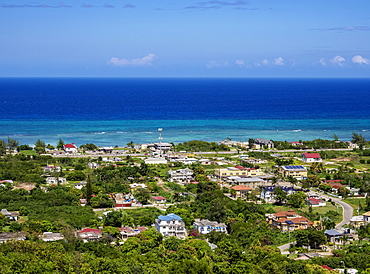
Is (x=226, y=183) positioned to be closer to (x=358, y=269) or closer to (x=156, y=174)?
(x=156, y=174)

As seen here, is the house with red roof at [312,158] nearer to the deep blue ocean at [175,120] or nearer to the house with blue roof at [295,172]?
the house with blue roof at [295,172]

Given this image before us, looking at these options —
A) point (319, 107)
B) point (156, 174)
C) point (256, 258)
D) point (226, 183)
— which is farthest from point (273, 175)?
point (319, 107)

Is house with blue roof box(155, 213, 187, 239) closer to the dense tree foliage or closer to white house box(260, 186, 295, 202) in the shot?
white house box(260, 186, 295, 202)

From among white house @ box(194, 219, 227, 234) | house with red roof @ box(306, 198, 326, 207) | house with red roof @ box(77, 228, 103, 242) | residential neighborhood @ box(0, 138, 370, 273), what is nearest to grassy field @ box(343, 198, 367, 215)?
residential neighborhood @ box(0, 138, 370, 273)

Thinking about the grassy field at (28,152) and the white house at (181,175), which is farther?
the grassy field at (28,152)

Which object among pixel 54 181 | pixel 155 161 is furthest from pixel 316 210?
pixel 54 181

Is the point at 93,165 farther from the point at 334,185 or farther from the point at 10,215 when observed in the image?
the point at 334,185

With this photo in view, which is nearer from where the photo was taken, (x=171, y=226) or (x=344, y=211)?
(x=171, y=226)

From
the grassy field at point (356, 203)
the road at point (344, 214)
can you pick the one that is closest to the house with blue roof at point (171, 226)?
the road at point (344, 214)
